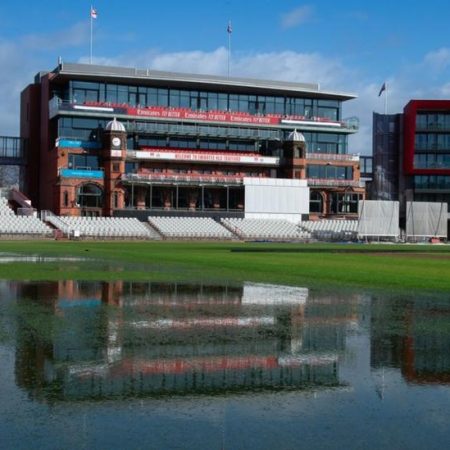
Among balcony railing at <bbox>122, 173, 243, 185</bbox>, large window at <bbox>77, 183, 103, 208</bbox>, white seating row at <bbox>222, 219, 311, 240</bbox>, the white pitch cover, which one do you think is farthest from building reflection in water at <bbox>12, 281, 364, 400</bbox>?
the white pitch cover

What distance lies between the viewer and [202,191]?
361 ft

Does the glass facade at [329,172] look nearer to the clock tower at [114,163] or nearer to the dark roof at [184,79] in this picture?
the dark roof at [184,79]

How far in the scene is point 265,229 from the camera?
104m

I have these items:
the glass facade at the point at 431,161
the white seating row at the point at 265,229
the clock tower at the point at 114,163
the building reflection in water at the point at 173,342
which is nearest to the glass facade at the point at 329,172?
the white seating row at the point at 265,229

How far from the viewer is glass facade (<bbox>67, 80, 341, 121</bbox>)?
111312 millimetres

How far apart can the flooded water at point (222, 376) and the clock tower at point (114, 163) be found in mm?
84593

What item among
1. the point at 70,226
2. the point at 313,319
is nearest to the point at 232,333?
the point at 313,319

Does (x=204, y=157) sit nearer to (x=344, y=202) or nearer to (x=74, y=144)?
(x=74, y=144)

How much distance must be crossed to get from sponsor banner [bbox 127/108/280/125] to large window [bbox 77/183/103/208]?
1161cm

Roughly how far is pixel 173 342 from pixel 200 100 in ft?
337

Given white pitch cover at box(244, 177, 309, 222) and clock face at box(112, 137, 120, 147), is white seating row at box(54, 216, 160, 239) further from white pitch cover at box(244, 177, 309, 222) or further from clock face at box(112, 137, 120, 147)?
white pitch cover at box(244, 177, 309, 222)

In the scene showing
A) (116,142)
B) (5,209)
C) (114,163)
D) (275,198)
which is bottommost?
(5,209)

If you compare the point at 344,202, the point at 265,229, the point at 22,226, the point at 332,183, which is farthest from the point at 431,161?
the point at 22,226

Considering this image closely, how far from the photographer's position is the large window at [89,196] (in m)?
107
